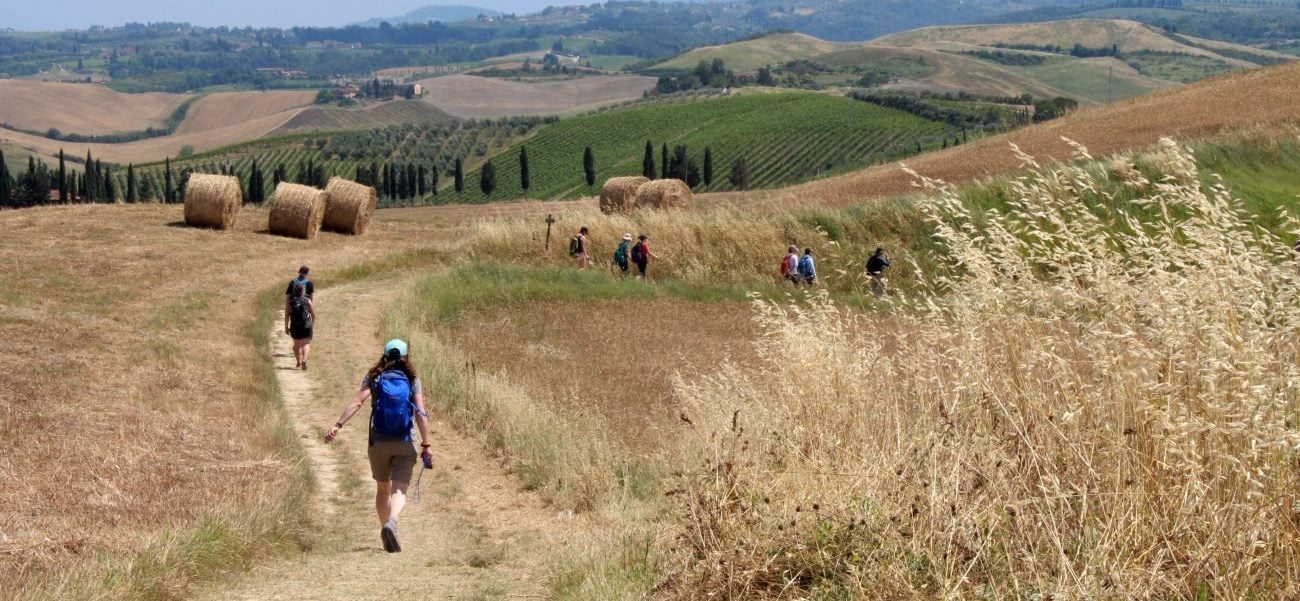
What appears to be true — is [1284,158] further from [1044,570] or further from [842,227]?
[1044,570]

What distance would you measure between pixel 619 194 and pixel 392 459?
25465 millimetres

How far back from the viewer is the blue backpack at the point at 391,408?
411 inches

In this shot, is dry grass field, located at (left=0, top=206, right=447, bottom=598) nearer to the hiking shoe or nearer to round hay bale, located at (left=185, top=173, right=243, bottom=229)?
the hiking shoe

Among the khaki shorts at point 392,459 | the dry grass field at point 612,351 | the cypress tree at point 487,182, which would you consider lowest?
the cypress tree at point 487,182

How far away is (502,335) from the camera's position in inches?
854

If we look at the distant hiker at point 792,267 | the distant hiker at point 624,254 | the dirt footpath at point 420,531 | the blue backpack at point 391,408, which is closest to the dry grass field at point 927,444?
the dirt footpath at point 420,531

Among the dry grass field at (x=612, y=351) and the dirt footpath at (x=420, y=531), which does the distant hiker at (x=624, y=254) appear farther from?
the dirt footpath at (x=420, y=531)

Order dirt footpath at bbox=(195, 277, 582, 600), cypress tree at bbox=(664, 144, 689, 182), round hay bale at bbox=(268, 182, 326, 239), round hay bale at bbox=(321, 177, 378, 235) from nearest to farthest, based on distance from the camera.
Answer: dirt footpath at bbox=(195, 277, 582, 600), round hay bale at bbox=(268, 182, 326, 239), round hay bale at bbox=(321, 177, 378, 235), cypress tree at bbox=(664, 144, 689, 182)

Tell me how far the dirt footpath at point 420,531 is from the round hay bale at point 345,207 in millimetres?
17509

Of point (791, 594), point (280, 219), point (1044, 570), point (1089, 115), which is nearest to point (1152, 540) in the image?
point (1044, 570)

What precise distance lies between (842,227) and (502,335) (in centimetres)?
1013

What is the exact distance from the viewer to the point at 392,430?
10.5 m

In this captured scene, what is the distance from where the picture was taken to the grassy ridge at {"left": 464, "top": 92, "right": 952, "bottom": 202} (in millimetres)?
132500

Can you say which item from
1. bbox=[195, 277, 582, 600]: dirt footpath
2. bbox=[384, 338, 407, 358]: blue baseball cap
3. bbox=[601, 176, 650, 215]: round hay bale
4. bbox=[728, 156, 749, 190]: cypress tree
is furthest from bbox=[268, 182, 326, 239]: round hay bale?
bbox=[728, 156, 749, 190]: cypress tree
